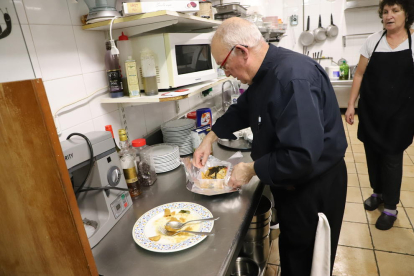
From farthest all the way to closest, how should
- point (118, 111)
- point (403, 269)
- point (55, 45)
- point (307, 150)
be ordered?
point (403, 269)
point (118, 111)
point (55, 45)
point (307, 150)

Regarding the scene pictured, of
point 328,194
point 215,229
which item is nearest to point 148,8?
point 215,229

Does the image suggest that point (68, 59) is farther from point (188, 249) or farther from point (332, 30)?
point (332, 30)

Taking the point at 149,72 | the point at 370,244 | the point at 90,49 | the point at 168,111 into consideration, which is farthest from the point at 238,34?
the point at 370,244

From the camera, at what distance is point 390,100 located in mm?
1922

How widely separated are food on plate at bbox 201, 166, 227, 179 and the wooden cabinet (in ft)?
2.42

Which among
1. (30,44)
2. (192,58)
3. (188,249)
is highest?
(30,44)

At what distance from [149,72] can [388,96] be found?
5.58 feet

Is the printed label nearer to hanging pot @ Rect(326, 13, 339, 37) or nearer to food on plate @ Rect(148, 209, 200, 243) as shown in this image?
food on plate @ Rect(148, 209, 200, 243)

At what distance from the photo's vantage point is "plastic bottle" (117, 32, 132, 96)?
1.36m

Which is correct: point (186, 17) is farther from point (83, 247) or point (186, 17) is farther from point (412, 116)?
point (412, 116)

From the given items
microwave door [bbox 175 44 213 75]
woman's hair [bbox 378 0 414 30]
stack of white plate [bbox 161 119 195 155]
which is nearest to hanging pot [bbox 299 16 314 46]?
woman's hair [bbox 378 0 414 30]

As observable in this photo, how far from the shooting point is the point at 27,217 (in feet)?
1.96

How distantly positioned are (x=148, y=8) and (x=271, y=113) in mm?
666

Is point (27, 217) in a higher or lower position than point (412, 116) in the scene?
higher
